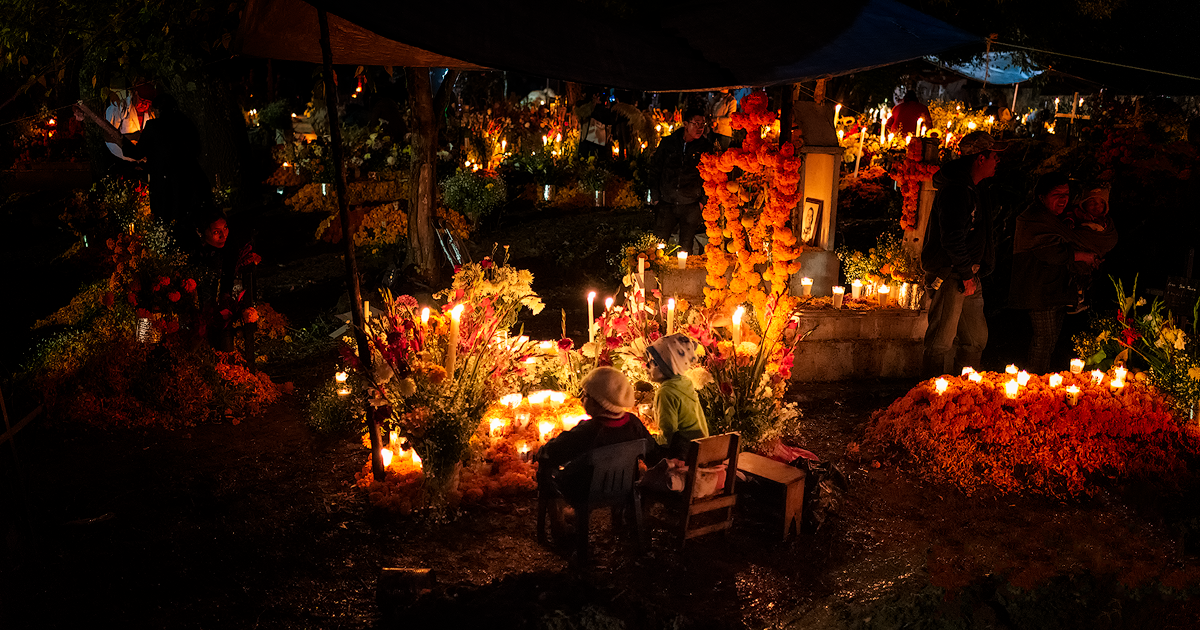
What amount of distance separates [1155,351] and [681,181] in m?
4.92

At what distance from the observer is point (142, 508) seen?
16.3 feet

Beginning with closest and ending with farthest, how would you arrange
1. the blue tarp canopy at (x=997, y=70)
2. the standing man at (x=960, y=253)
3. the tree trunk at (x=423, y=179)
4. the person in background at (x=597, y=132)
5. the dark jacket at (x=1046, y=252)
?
the standing man at (x=960, y=253), the dark jacket at (x=1046, y=252), the tree trunk at (x=423, y=179), the person in background at (x=597, y=132), the blue tarp canopy at (x=997, y=70)

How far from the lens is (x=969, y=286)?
6680 millimetres

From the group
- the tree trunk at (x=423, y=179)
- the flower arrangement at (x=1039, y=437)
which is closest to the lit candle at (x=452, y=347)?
the flower arrangement at (x=1039, y=437)

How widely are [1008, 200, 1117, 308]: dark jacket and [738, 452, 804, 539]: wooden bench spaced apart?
10.6 ft

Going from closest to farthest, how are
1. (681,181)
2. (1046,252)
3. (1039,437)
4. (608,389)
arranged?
(608,389) < (1039,437) < (1046,252) < (681,181)

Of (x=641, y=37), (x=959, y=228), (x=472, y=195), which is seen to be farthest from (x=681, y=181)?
(x=641, y=37)

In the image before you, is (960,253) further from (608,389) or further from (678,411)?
(608,389)

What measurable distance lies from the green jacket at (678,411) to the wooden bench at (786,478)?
0.34 metres

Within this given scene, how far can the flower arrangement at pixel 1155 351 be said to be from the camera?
564 cm

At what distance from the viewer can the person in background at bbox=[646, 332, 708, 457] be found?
4.68 meters

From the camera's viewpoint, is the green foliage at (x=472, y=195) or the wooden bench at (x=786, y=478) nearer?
the wooden bench at (x=786, y=478)

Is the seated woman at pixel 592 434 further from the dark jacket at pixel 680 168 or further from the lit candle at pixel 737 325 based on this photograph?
the dark jacket at pixel 680 168

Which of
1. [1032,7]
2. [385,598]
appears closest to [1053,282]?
[385,598]
